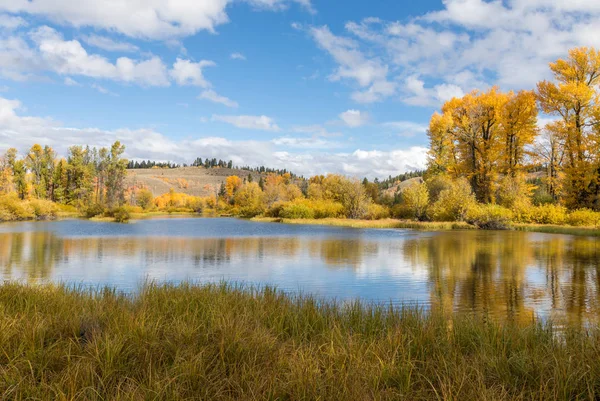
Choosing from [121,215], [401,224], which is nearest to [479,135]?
[401,224]

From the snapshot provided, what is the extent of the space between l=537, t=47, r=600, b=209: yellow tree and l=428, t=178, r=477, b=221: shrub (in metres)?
7.56

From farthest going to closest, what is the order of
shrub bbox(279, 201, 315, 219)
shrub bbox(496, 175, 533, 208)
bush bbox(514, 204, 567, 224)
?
shrub bbox(279, 201, 315, 219) → shrub bbox(496, 175, 533, 208) → bush bbox(514, 204, 567, 224)

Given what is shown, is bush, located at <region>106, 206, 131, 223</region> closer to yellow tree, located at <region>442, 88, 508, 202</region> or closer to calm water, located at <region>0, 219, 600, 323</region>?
calm water, located at <region>0, 219, 600, 323</region>

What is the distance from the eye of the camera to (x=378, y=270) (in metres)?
14.8

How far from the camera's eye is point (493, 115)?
3769 cm

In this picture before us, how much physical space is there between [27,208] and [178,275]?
47.9 meters

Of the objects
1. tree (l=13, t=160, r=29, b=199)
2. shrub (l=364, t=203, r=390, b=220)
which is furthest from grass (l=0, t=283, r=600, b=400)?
tree (l=13, t=160, r=29, b=199)

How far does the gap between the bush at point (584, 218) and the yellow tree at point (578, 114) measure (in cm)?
137

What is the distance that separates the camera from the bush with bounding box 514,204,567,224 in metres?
33.8

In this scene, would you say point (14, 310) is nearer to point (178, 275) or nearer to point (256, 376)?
point (256, 376)

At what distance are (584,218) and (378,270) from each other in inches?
956

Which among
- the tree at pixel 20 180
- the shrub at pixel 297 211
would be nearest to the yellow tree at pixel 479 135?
the shrub at pixel 297 211

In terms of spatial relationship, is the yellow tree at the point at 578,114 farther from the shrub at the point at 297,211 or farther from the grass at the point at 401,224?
the shrub at the point at 297,211

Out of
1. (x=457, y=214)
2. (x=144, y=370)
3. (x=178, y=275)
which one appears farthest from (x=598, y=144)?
(x=144, y=370)
